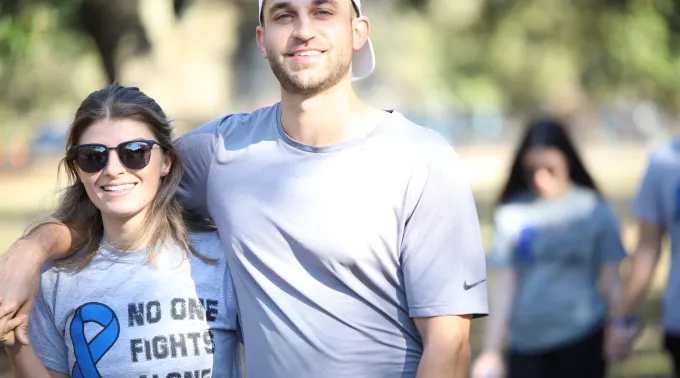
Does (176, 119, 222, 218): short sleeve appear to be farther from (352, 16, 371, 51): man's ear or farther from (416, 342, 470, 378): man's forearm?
(416, 342, 470, 378): man's forearm

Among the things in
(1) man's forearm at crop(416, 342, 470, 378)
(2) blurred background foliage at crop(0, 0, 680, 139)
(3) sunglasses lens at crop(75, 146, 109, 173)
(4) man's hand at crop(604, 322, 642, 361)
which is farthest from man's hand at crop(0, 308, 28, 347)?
(2) blurred background foliage at crop(0, 0, 680, 139)

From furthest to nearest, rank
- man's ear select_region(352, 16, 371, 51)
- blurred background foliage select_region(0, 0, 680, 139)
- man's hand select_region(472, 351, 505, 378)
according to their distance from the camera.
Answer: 1. blurred background foliage select_region(0, 0, 680, 139)
2. man's hand select_region(472, 351, 505, 378)
3. man's ear select_region(352, 16, 371, 51)

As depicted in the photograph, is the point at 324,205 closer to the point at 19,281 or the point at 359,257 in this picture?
the point at 359,257

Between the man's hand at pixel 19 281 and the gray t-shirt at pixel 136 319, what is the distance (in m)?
0.13

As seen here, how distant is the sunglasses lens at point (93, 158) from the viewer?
3.28 m

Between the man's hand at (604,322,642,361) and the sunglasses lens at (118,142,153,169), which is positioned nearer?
the sunglasses lens at (118,142,153,169)

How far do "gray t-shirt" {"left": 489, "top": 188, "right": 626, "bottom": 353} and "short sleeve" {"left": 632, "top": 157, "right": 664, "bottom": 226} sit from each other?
0.19m

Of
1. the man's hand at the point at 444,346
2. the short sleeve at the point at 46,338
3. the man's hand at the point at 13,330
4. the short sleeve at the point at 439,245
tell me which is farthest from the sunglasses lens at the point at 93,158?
the man's hand at the point at 444,346

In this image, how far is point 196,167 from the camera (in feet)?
11.6

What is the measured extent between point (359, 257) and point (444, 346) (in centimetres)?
36

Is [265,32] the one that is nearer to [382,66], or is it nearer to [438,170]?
[438,170]

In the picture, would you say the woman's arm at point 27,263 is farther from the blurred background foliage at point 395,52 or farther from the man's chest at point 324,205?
the blurred background foliage at point 395,52

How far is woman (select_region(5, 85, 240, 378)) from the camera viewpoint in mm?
3229

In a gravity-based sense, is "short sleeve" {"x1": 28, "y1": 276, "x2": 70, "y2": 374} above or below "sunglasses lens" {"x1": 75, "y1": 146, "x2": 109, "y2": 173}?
below
